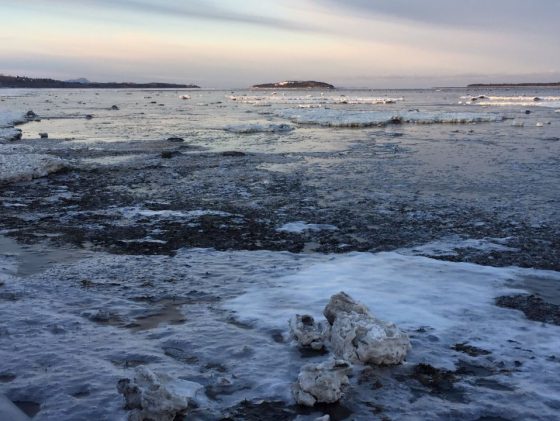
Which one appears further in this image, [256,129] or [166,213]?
[256,129]

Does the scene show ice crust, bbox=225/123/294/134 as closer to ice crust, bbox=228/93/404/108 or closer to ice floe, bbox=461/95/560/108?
ice crust, bbox=228/93/404/108

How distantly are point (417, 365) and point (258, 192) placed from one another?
8.86 m

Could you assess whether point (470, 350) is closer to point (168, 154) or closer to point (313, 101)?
point (168, 154)

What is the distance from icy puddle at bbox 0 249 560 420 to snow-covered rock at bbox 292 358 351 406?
0.13 metres

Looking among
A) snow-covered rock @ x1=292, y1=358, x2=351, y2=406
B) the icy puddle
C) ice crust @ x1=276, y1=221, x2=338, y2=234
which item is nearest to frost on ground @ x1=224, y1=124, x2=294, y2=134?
ice crust @ x1=276, y1=221, x2=338, y2=234

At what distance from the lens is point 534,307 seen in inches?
253

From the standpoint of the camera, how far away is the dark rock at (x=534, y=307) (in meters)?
6.10

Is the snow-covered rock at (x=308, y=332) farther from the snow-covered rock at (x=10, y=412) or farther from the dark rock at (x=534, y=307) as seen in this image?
the snow-covered rock at (x=10, y=412)

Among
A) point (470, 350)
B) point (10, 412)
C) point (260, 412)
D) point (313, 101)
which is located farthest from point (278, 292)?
point (313, 101)

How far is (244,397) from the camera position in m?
4.54

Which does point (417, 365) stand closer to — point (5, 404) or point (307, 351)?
point (307, 351)

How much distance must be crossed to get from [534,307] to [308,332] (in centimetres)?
299

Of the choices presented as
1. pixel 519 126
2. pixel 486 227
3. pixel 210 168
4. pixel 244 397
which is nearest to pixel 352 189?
pixel 486 227

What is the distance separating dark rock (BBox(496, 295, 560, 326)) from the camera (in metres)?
6.10
